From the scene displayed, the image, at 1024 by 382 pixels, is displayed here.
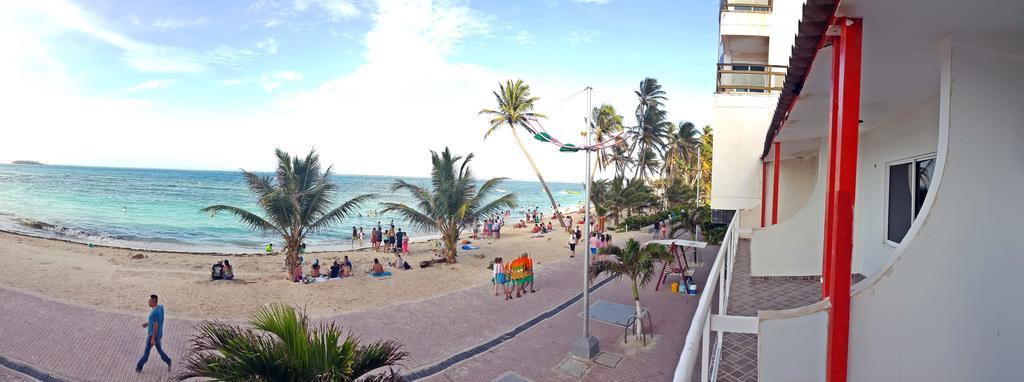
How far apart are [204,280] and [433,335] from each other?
1114 cm

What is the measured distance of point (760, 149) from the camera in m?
11.9

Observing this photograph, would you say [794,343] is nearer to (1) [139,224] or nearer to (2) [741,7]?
(2) [741,7]

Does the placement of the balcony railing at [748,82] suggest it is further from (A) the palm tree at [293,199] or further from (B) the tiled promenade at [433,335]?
(A) the palm tree at [293,199]

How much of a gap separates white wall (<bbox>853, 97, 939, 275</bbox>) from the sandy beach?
10.9m

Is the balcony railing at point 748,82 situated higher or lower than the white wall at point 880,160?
higher

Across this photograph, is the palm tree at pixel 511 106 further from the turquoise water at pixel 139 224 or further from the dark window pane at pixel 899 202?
the dark window pane at pixel 899 202

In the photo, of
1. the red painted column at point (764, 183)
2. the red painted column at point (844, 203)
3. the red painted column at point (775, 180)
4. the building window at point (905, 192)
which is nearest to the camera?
the red painted column at point (844, 203)

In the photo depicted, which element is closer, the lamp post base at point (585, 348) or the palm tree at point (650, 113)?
the lamp post base at point (585, 348)

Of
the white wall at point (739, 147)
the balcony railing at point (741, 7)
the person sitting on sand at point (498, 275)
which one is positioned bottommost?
the person sitting on sand at point (498, 275)

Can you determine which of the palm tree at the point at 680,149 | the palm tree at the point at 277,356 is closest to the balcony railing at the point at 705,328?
the palm tree at the point at 277,356

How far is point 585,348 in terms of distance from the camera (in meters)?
8.43

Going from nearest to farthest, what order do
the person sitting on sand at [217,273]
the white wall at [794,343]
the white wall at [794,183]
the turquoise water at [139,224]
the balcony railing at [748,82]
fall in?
the white wall at [794,343] < the balcony railing at [748,82] < the white wall at [794,183] < the person sitting on sand at [217,273] < the turquoise water at [139,224]

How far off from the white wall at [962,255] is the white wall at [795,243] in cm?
585

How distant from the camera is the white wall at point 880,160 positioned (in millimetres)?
5324
